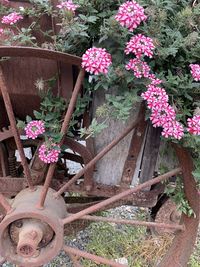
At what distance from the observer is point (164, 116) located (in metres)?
1.55

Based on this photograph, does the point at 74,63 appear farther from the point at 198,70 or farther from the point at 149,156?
the point at 149,156

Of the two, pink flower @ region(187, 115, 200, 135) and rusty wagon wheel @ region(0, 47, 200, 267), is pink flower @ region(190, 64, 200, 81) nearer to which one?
pink flower @ region(187, 115, 200, 135)

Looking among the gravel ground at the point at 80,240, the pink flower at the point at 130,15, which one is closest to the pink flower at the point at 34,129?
the pink flower at the point at 130,15

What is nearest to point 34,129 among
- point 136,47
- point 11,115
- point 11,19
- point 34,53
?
point 11,115

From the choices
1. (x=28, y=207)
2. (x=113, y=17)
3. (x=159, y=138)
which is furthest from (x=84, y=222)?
(x=113, y=17)

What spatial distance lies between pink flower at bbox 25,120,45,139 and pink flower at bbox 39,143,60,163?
0.07 m

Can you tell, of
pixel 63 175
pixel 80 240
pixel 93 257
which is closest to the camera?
pixel 93 257

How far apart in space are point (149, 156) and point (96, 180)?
31 centimetres

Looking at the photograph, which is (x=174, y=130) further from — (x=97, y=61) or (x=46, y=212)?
(x=46, y=212)

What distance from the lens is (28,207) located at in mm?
1771

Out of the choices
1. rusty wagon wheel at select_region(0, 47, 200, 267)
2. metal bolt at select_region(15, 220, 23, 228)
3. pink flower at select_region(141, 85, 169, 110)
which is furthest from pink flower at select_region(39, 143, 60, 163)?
pink flower at select_region(141, 85, 169, 110)

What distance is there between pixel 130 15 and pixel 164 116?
42 centimetres

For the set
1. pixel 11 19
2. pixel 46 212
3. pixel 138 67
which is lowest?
pixel 46 212

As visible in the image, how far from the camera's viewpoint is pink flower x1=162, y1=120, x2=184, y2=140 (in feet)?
5.11
